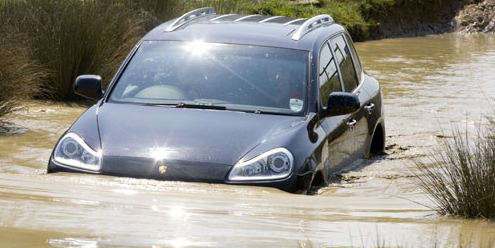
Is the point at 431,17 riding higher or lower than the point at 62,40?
lower

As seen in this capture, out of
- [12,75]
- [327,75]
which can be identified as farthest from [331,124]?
[12,75]

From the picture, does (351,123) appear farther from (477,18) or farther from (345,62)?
(477,18)

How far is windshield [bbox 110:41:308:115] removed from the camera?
8.02 m

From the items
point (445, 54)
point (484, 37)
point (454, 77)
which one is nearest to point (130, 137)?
point (454, 77)

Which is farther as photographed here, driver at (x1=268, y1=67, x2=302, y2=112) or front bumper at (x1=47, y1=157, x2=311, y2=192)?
driver at (x1=268, y1=67, x2=302, y2=112)

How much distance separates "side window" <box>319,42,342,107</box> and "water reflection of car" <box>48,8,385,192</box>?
0.06ft

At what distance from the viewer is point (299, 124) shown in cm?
764

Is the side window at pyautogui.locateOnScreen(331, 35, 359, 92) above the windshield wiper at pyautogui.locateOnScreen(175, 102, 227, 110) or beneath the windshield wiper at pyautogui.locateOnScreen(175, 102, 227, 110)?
beneath

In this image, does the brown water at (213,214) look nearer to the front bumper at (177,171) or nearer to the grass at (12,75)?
the front bumper at (177,171)

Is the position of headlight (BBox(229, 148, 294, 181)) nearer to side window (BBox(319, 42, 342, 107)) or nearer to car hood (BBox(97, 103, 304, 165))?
car hood (BBox(97, 103, 304, 165))

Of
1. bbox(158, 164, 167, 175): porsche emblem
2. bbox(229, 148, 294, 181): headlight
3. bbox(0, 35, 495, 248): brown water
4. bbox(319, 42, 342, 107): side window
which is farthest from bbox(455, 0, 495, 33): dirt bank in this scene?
bbox(158, 164, 167, 175): porsche emblem

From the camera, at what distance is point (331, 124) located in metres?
8.25

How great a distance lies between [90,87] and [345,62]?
7.88ft

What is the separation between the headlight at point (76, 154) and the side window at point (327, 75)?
1.95 meters
